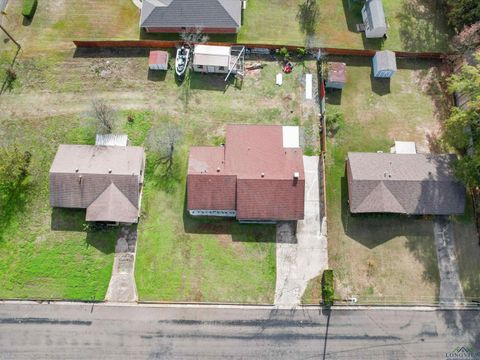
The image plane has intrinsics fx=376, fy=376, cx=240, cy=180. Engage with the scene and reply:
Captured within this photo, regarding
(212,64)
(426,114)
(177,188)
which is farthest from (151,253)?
(426,114)

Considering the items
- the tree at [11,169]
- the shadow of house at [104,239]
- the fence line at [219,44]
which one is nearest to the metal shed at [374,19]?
the fence line at [219,44]

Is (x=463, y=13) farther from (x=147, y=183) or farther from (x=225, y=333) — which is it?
(x=225, y=333)

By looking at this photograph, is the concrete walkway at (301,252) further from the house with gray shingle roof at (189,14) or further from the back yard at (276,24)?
the house with gray shingle roof at (189,14)

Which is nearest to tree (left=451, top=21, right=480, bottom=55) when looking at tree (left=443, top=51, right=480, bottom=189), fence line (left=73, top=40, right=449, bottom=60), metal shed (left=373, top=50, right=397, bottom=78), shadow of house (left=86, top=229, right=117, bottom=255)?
fence line (left=73, top=40, right=449, bottom=60)

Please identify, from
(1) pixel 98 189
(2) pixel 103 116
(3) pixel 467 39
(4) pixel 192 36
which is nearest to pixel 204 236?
(1) pixel 98 189

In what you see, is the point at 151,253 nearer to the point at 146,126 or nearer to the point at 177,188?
the point at 177,188
